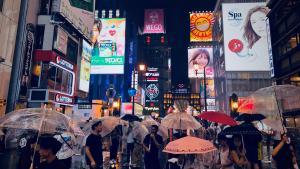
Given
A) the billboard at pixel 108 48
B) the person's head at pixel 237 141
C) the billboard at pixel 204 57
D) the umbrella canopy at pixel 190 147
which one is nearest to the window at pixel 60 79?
the billboard at pixel 108 48

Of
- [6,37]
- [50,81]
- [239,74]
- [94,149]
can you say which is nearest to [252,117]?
[94,149]

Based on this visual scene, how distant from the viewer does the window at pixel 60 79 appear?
24.9 m

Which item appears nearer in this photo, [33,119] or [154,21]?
[33,119]

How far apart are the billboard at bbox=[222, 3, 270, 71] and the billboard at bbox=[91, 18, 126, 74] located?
22424 millimetres

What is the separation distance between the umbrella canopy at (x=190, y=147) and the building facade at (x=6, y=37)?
13972 mm

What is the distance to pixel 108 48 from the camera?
54.2m

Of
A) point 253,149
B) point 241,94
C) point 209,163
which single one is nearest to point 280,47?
point 241,94

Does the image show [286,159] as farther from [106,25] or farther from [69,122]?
[106,25]

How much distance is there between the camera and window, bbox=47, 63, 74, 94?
24.9 meters

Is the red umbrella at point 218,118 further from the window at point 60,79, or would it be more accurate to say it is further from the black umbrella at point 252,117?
the window at point 60,79

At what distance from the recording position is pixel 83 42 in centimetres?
3428

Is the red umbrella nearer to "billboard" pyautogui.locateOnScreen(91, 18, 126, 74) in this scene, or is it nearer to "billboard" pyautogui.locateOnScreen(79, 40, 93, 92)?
"billboard" pyautogui.locateOnScreen(79, 40, 93, 92)

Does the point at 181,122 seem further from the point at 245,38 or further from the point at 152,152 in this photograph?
the point at 245,38

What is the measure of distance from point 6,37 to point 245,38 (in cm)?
4811
